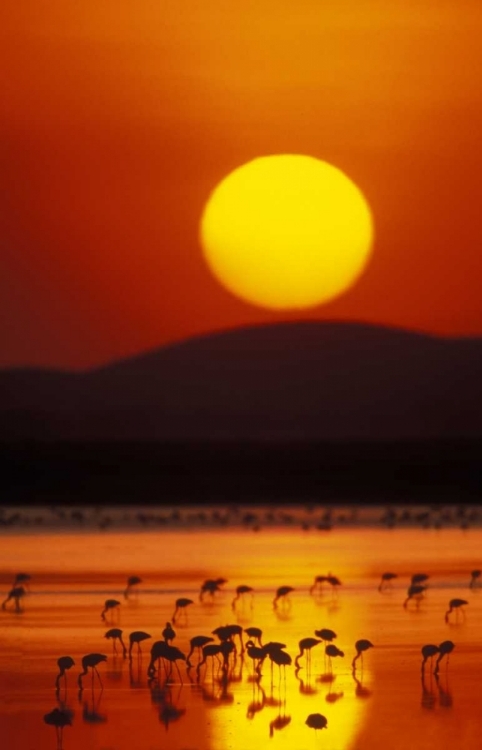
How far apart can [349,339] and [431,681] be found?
305ft

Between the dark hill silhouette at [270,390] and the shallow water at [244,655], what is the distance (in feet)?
223

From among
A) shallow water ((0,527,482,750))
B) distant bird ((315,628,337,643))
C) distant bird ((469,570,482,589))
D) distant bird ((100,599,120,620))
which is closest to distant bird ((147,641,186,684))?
shallow water ((0,527,482,750))

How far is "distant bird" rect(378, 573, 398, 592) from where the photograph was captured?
18.9 m

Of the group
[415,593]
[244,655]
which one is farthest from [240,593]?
[244,655]

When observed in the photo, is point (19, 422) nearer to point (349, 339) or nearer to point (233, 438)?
point (233, 438)

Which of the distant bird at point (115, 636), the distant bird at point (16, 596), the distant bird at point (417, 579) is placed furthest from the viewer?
the distant bird at point (417, 579)

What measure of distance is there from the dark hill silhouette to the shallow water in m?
67.9

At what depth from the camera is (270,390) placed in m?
103

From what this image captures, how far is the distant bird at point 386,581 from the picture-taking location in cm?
1890

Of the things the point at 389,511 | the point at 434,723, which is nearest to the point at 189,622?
the point at 434,723

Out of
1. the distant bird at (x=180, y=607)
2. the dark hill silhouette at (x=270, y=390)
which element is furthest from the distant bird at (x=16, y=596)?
the dark hill silhouette at (x=270, y=390)

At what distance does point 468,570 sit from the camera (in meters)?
21.3

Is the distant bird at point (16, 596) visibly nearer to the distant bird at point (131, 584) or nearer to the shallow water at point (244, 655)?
the shallow water at point (244, 655)

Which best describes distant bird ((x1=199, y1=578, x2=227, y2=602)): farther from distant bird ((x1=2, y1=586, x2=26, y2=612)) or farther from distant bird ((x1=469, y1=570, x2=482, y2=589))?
distant bird ((x1=469, y1=570, x2=482, y2=589))
